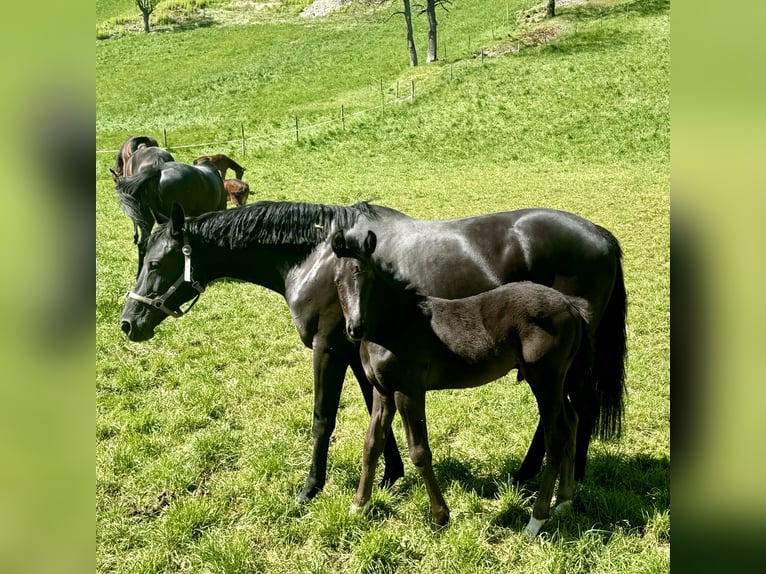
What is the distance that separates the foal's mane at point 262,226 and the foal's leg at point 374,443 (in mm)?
1300

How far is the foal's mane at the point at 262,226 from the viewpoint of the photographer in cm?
420

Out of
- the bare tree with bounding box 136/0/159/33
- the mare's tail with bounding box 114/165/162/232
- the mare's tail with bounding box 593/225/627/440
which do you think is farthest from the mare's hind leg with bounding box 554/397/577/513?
the bare tree with bounding box 136/0/159/33

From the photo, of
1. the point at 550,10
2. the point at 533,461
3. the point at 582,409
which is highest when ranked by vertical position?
the point at 550,10

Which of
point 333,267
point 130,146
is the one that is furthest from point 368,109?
point 333,267

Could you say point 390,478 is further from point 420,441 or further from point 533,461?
point 533,461

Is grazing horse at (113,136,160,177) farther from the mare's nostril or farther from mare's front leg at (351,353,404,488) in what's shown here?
the mare's nostril

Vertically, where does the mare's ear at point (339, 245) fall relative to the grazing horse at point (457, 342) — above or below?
above

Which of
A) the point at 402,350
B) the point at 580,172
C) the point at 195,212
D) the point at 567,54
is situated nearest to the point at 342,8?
the point at 567,54

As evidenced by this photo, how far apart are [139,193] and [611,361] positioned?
5.72 m

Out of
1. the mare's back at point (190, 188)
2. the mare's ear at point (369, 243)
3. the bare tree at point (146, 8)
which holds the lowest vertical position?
the mare's back at point (190, 188)

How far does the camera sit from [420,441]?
3518mm

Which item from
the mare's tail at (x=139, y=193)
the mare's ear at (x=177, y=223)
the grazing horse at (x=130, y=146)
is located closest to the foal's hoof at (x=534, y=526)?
the mare's ear at (x=177, y=223)

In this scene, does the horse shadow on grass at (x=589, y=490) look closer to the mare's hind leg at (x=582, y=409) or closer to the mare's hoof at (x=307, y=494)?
the mare's hind leg at (x=582, y=409)
